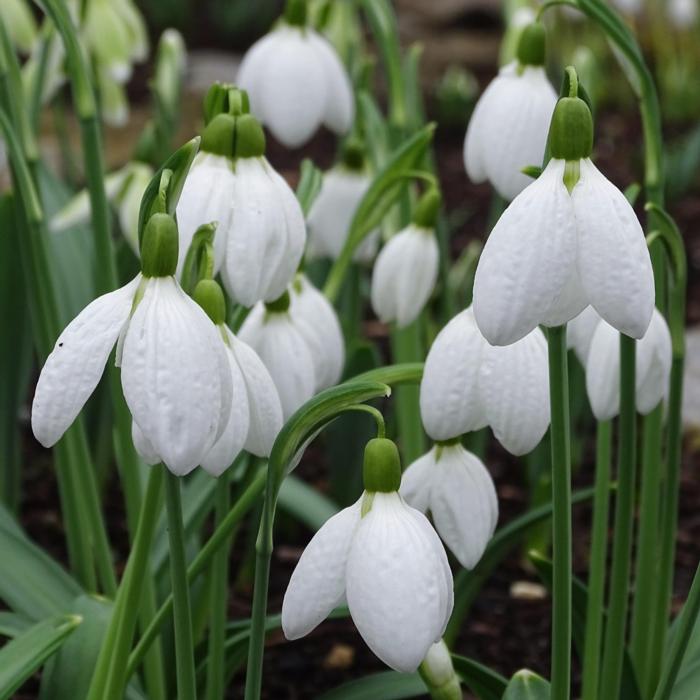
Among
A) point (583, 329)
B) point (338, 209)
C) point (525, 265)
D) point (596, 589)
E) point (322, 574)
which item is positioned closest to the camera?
point (525, 265)

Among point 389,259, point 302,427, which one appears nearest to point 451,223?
point 389,259

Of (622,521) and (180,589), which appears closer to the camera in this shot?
(180,589)

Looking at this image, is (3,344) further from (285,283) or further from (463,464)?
(463,464)

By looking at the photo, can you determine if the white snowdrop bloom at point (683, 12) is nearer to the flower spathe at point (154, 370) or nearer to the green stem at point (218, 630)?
the green stem at point (218, 630)

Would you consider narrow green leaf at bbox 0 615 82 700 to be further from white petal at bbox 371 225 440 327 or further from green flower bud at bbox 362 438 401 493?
white petal at bbox 371 225 440 327

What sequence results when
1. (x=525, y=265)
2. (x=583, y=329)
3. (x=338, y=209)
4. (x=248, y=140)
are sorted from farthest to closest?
(x=338, y=209), (x=583, y=329), (x=248, y=140), (x=525, y=265)

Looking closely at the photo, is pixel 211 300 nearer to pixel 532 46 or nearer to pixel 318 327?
pixel 318 327

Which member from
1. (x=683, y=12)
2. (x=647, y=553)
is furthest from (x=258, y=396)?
(x=683, y=12)
